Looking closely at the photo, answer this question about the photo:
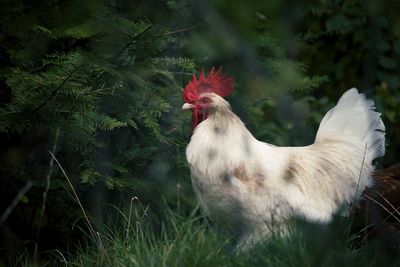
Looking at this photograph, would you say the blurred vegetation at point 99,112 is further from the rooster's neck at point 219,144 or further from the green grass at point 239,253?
the green grass at point 239,253

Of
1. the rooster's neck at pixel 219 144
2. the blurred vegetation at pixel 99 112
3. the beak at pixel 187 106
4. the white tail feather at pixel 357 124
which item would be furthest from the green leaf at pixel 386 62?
the beak at pixel 187 106

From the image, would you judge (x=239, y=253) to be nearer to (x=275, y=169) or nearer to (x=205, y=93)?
(x=275, y=169)

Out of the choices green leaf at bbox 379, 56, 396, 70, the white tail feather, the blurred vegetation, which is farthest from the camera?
green leaf at bbox 379, 56, 396, 70

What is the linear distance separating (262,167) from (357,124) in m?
1.06

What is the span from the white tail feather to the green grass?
4.31 ft

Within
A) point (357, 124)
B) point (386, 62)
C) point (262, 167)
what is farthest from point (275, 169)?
point (386, 62)

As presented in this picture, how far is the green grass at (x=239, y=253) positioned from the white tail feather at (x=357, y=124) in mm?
1314

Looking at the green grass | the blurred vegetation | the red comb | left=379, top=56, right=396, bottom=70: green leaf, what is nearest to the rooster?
the red comb

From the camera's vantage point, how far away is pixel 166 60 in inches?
167

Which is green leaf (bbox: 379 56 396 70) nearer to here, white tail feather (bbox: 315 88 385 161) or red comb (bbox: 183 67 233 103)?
white tail feather (bbox: 315 88 385 161)

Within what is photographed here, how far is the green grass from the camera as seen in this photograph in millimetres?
3156

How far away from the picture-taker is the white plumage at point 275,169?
14.0ft

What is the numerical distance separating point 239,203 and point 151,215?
29.8 inches

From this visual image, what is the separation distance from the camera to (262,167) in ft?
14.4
